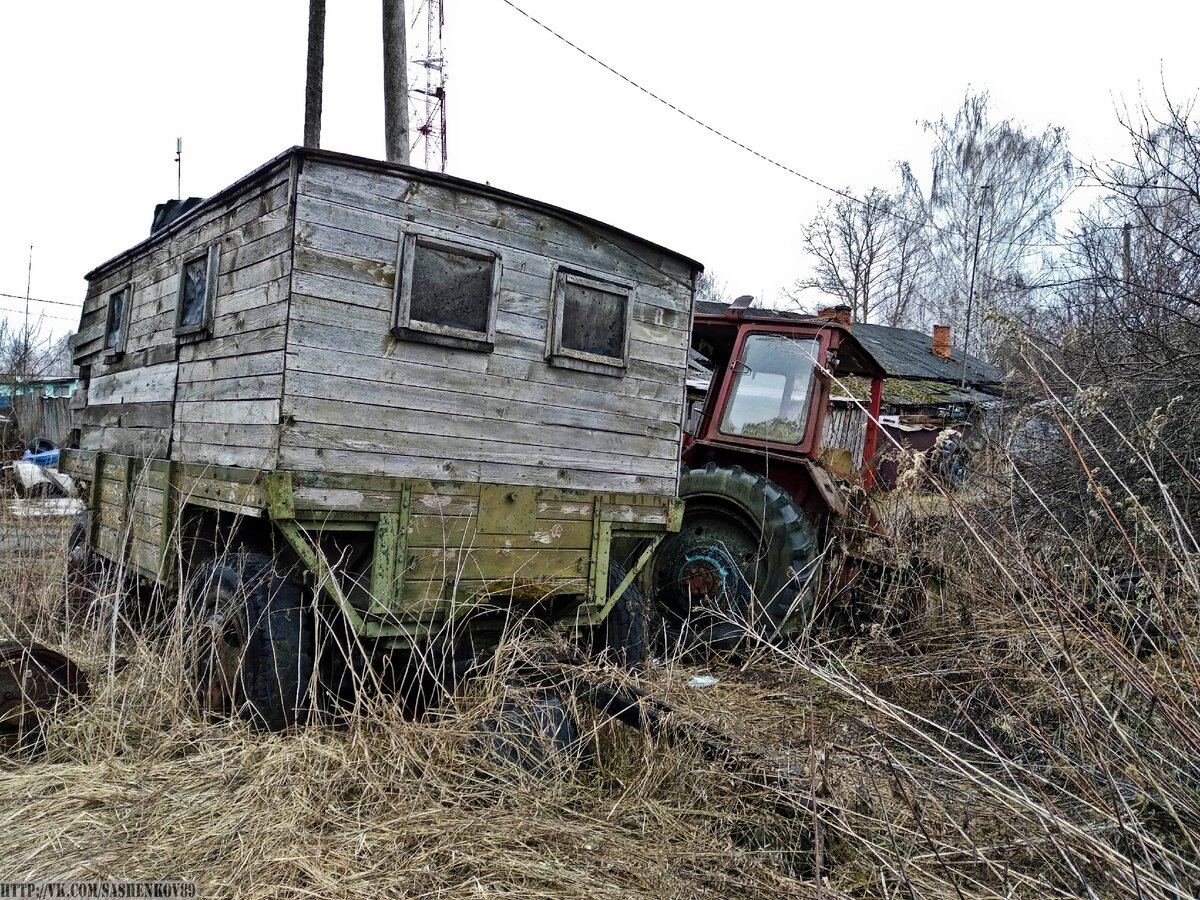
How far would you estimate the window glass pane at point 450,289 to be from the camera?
4195mm

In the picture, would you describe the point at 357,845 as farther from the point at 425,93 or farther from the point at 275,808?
the point at 425,93

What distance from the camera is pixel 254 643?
376 centimetres

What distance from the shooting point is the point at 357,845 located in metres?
2.71

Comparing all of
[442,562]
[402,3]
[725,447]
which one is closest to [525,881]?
[442,562]

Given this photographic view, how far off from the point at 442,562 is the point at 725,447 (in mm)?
2993

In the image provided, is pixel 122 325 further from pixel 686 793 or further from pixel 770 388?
pixel 686 793

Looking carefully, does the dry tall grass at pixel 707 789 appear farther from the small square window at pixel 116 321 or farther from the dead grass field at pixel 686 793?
the small square window at pixel 116 321

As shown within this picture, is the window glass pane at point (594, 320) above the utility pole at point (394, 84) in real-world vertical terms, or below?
below

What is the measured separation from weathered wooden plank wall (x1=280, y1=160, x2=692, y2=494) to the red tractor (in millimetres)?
965

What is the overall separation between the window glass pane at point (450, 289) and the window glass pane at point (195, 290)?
1.44 meters

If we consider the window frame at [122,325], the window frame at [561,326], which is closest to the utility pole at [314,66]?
the window frame at [122,325]

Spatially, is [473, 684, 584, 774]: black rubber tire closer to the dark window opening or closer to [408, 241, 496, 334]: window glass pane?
[408, 241, 496, 334]: window glass pane

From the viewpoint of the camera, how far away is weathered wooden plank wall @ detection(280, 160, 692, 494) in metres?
3.90

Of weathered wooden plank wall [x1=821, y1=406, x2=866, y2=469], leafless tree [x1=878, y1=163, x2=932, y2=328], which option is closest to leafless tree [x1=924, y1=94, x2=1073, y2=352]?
leafless tree [x1=878, y1=163, x2=932, y2=328]
